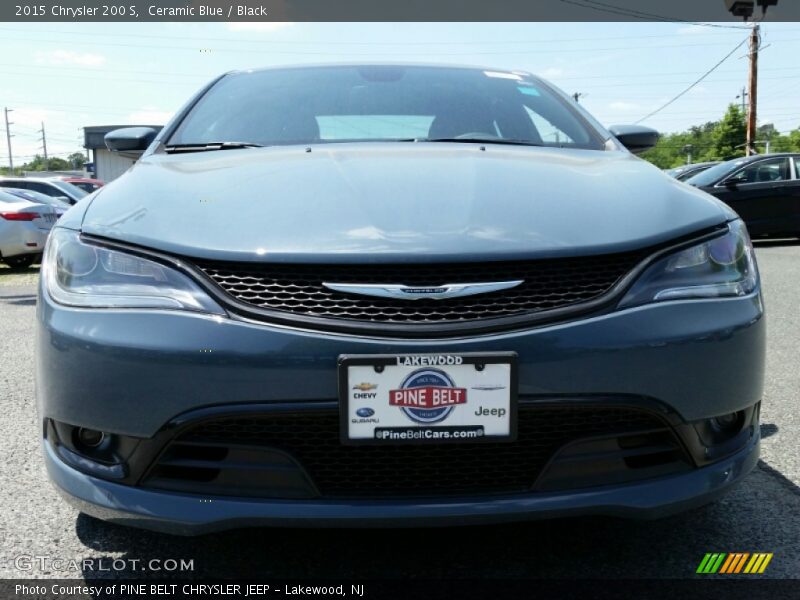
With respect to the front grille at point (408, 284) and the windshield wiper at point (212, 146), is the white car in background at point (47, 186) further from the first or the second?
the front grille at point (408, 284)

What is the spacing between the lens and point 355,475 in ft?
5.36

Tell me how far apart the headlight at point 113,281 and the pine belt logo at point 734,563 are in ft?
4.24

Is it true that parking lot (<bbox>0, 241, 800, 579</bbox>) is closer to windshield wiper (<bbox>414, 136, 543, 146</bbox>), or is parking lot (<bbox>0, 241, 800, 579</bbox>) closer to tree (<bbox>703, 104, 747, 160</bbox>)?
windshield wiper (<bbox>414, 136, 543, 146</bbox>)

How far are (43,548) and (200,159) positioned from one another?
113cm

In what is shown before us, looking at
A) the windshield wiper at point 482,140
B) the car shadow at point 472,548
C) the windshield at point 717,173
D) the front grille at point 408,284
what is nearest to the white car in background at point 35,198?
the windshield at point 717,173

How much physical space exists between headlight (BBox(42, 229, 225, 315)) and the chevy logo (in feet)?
0.86

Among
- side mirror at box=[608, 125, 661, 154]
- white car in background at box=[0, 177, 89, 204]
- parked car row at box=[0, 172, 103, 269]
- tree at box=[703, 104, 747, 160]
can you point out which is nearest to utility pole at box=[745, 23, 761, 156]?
white car in background at box=[0, 177, 89, 204]

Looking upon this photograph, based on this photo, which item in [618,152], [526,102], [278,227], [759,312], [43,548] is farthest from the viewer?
[526,102]

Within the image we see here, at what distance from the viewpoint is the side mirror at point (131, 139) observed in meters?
2.85

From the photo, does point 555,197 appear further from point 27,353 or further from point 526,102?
point 27,353

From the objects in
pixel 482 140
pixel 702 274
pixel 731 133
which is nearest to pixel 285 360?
pixel 702 274

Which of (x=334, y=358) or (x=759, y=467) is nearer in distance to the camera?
(x=334, y=358)

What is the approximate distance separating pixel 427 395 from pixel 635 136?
176 cm

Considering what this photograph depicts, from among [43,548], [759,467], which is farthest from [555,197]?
[43,548]
